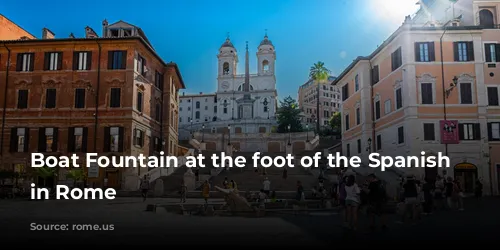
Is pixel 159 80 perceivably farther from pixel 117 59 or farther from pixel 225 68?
pixel 225 68

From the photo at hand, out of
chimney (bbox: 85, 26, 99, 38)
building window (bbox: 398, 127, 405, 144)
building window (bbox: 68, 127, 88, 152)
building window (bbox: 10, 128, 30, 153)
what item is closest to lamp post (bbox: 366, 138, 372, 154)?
building window (bbox: 398, 127, 405, 144)

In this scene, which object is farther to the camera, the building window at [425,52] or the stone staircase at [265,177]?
the building window at [425,52]

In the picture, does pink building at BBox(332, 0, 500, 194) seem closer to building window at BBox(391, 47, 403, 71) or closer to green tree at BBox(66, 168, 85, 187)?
building window at BBox(391, 47, 403, 71)

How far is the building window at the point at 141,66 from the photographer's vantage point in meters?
40.2

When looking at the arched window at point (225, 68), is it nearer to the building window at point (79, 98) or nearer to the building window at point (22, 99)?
the building window at point (79, 98)

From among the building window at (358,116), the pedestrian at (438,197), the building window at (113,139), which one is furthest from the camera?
the building window at (358,116)

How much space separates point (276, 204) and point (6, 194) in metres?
20.7

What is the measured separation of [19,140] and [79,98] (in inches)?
248

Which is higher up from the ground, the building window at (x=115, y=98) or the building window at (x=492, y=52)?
the building window at (x=492, y=52)

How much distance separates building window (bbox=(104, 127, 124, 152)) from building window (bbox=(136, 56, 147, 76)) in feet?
18.9

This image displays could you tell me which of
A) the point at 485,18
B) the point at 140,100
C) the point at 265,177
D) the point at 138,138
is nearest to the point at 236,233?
the point at 265,177

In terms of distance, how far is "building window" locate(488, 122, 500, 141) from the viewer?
34750mm

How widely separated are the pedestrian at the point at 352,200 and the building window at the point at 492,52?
2878cm

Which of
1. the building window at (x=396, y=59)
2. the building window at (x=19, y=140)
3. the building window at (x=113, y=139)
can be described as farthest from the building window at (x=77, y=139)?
the building window at (x=396, y=59)
